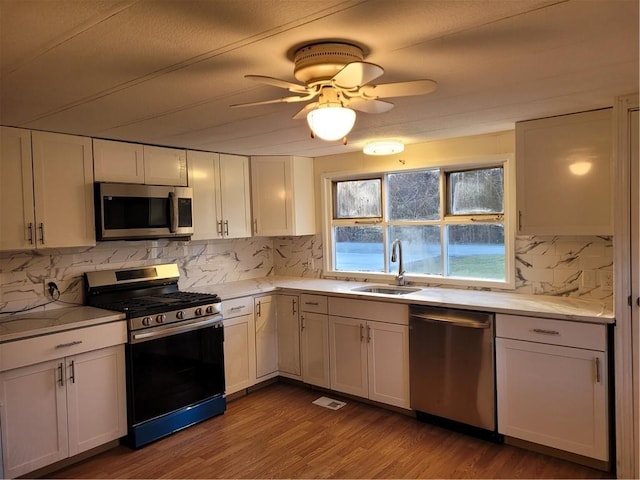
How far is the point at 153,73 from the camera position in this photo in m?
1.92

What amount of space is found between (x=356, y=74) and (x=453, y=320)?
2.08m

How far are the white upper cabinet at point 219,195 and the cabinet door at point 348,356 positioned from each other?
126 cm

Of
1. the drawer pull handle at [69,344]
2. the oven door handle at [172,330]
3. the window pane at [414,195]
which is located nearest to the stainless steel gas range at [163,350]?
the oven door handle at [172,330]

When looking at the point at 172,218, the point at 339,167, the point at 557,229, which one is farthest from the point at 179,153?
the point at 557,229

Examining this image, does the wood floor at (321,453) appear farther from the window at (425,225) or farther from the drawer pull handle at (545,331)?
the window at (425,225)

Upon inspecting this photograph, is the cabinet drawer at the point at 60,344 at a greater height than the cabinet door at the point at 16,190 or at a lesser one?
lesser

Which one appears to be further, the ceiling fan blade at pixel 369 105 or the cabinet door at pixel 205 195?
the cabinet door at pixel 205 195

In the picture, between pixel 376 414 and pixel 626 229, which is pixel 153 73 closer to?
pixel 626 229

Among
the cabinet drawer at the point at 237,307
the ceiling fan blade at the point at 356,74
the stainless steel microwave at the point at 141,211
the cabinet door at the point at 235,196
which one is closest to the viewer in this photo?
the ceiling fan blade at the point at 356,74

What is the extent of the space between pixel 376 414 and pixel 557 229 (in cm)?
188

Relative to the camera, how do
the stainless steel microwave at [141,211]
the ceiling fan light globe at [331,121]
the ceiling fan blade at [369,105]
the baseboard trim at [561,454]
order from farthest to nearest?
the stainless steel microwave at [141,211] → the baseboard trim at [561,454] → the ceiling fan blade at [369,105] → the ceiling fan light globe at [331,121]

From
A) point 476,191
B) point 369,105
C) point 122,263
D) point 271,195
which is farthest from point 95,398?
point 476,191

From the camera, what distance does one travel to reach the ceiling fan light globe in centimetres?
178

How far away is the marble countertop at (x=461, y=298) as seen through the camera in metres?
2.76
